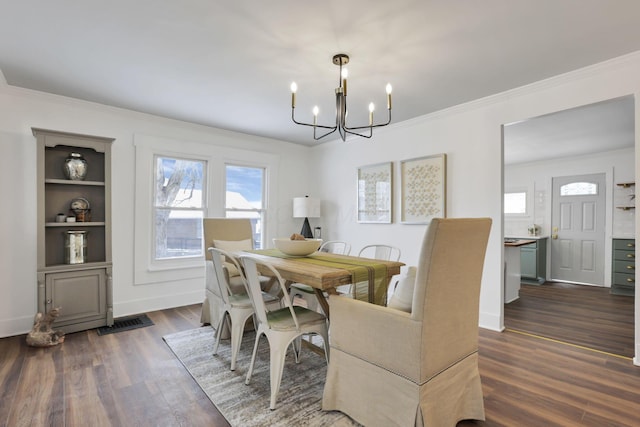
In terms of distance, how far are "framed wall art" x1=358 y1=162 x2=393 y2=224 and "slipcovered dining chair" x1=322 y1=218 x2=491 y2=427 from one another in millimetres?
2614

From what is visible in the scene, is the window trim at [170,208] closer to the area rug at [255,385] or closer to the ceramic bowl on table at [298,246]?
the area rug at [255,385]

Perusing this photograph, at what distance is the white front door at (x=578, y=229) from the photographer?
18.8ft

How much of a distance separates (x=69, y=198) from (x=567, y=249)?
7.99 metres

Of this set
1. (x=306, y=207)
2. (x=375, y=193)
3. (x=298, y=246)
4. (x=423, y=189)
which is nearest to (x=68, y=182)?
(x=298, y=246)

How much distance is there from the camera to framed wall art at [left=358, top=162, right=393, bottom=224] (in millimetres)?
4336

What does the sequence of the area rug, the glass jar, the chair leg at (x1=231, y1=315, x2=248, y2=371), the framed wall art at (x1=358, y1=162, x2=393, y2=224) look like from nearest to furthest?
the area rug → the chair leg at (x1=231, y1=315, x2=248, y2=371) → the glass jar → the framed wall art at (x1=358, y1=162, x2=393, y2=224)

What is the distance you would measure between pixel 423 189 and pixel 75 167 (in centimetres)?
390

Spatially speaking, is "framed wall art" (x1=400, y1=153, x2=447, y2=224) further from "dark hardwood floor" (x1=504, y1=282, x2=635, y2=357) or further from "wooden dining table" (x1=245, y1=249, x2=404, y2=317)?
"wooden dining table" (x1=245, y1=249, x2=404, y2=317)

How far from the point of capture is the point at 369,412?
5.67 feet

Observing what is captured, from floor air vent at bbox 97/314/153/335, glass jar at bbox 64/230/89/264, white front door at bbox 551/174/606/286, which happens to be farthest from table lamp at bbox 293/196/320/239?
white front door at bbox 551/174/606/286

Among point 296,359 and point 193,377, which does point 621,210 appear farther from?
point 193,377

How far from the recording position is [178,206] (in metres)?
4.26

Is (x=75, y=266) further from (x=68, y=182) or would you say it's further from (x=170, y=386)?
(x=170, y=386)

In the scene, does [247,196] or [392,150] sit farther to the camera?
[247,196]
